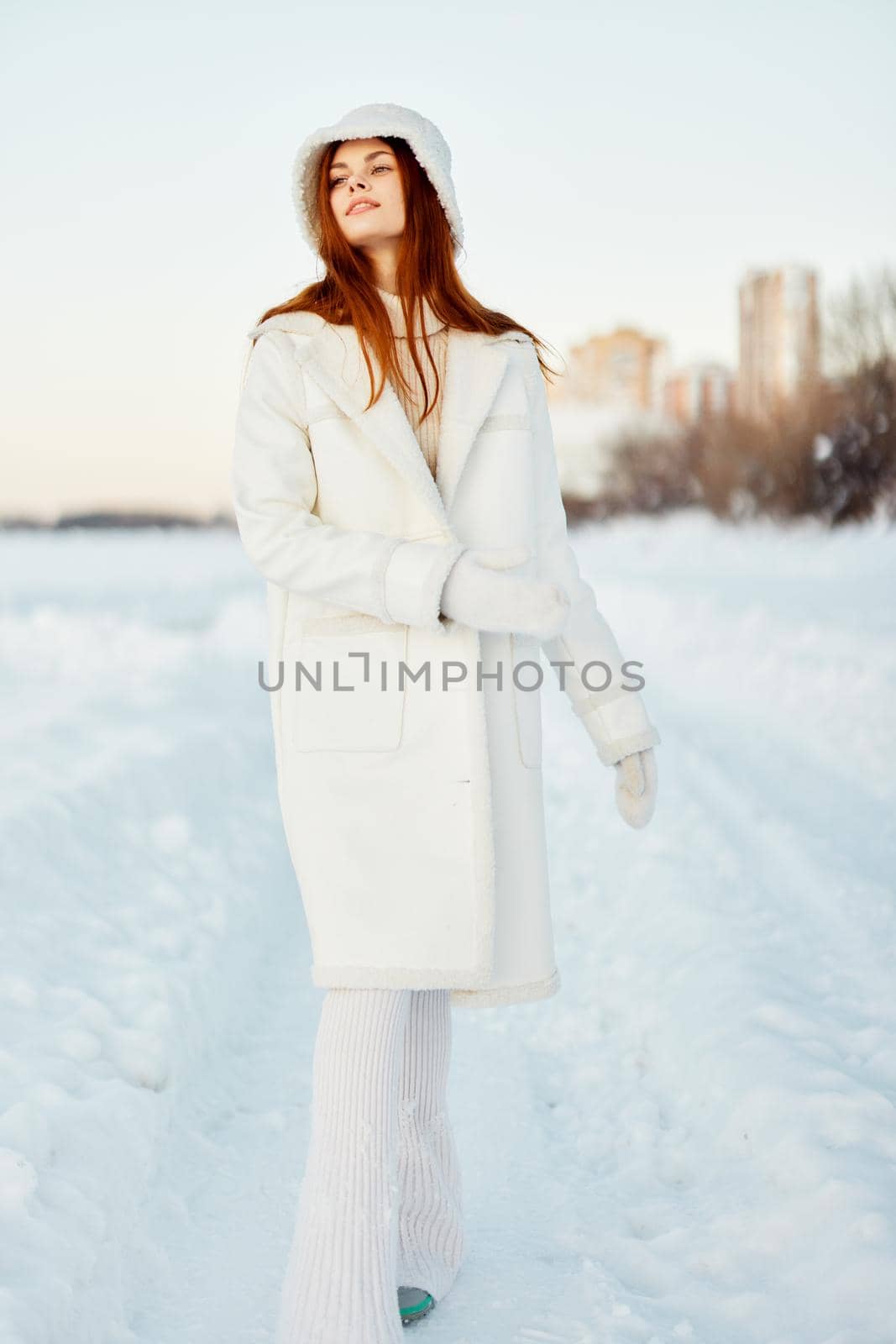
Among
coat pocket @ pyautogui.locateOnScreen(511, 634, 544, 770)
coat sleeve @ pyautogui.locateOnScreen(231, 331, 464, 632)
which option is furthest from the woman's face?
coat pocket @ pyautogui.locateOnScreen(511, 634, 544, 770)

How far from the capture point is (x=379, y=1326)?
1.75 metres

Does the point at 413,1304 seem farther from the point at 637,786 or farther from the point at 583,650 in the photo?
the point at 583,650

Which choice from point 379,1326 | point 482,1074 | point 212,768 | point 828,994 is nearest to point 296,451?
point 379,1326

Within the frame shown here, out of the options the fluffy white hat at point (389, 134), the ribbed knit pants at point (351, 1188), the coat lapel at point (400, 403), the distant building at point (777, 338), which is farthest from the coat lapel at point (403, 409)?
the distant building at point (777, 338)

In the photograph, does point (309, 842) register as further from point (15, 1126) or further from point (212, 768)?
point (212, 768)

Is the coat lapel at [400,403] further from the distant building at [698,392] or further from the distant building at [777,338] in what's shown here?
the distant building at [698,392]

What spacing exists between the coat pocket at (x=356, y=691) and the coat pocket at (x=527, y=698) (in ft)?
0.69

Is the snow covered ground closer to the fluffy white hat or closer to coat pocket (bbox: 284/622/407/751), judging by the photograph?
coat pocket (bbox: 284/622/407/751)

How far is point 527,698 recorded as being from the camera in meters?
1.99

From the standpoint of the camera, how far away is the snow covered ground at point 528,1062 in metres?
2.07

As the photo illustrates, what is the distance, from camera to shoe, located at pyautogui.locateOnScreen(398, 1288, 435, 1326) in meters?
2.04

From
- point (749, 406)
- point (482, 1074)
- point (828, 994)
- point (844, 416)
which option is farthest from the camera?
point (749, 406)

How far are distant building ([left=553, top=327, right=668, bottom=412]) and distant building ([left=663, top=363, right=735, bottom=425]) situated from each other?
1.17 metres

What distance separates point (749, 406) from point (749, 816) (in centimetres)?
2875
